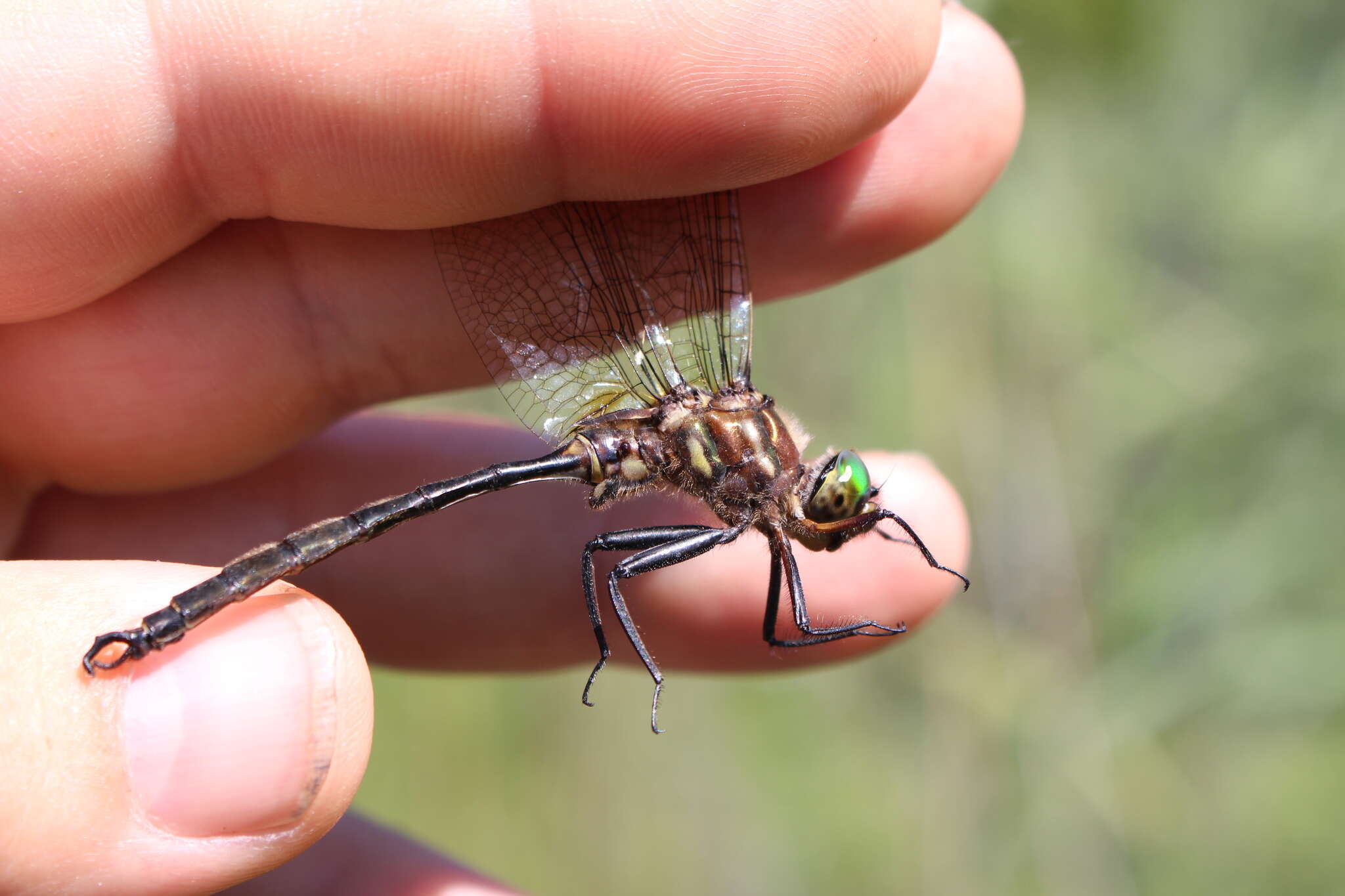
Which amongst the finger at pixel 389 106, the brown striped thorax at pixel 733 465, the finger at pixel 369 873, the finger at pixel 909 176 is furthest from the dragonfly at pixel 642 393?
the finger at pixel 369 873

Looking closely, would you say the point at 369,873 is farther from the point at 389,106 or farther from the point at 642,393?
the point at 389,106

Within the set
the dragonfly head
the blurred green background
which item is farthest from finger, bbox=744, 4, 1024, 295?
the blurred green background

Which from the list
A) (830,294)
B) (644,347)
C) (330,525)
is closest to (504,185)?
(644,347)

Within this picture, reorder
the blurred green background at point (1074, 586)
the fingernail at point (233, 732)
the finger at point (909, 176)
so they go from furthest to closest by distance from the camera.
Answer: the blurred green background at point (1074, 586), the finger at point (909, 176), the fingernail at point (233, 732)

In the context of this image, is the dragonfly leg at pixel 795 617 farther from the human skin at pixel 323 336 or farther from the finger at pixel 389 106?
the finger at pixel 389 106

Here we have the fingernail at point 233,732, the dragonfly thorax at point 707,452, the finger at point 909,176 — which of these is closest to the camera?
the fingernail at point 233,732

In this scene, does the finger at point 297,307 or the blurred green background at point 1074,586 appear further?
the blurred green background at point 1074,586

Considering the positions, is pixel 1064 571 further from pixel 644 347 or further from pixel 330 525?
pixel 330 525

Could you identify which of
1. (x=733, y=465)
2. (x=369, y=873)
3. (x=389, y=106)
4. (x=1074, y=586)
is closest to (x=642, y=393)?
(x=733, y=465)

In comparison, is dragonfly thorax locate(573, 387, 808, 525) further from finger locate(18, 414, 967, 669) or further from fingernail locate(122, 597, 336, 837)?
fingernail locate(122, 597, 336, 837)
